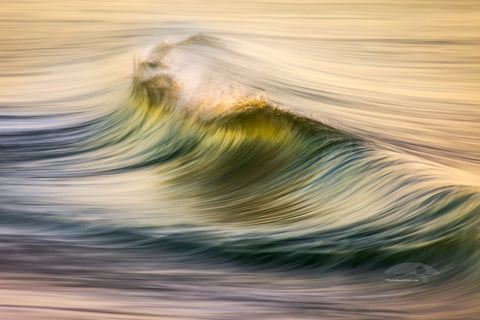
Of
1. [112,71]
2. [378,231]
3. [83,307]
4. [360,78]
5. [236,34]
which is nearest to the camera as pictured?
[83,307]

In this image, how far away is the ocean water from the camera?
1.40 meters

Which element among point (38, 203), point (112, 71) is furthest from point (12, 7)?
point (38, 203)

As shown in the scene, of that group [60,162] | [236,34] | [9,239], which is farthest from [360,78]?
[9,239]

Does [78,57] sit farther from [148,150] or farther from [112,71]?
[148,150]

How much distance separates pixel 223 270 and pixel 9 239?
1.62ft

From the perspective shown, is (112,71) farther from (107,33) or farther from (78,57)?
(107,33)

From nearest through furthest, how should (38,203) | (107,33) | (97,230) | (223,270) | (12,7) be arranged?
(223,270), (97,230), (38,203), (107,33), (12,7)

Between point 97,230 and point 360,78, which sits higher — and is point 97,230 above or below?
below

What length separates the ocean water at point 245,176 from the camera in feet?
4.59

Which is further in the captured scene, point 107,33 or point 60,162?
point 107,33

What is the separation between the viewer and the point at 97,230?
182cm

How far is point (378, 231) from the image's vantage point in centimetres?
Answer: 168

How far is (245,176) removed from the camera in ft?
7.36

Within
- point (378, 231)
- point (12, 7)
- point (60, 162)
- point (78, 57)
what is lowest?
point (378, 231)
